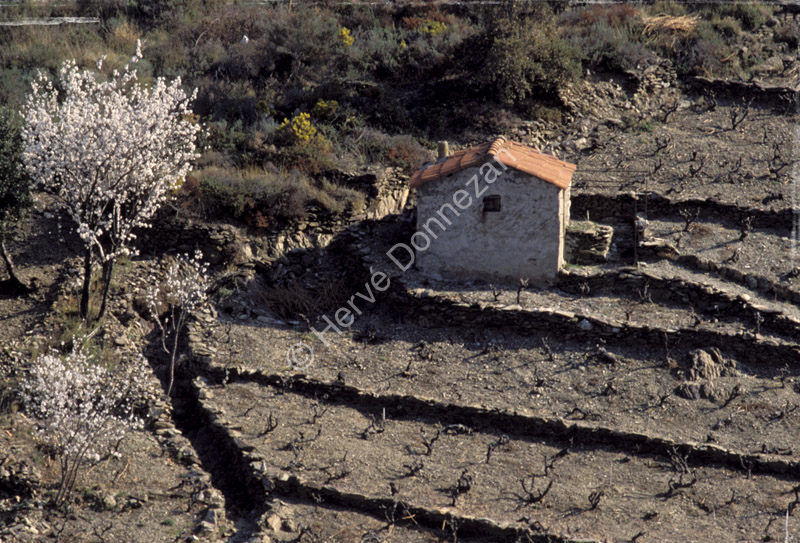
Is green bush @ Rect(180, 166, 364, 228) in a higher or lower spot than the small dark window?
lower

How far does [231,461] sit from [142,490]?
1490 millimetres

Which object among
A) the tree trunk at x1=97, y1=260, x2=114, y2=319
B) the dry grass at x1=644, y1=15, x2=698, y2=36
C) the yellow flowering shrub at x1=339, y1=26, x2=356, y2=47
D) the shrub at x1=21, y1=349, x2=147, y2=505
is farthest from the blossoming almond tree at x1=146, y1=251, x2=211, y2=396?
the dry grass at x1=644, y1=15, x2=698, y2=36

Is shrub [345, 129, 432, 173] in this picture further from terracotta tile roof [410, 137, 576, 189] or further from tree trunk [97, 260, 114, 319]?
tree trunk [97, 260, 114, 319]

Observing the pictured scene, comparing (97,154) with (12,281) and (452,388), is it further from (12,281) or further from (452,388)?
(452,388)

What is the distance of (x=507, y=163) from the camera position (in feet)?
54.7

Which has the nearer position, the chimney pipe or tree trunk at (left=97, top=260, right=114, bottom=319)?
tree trunk at (left=97, top=260, right=114, bottom=319)

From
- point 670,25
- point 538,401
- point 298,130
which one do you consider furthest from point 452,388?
point 670,25

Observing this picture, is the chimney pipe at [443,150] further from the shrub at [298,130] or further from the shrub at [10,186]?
the shrub at [10,186]

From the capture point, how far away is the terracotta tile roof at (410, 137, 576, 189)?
1672cm

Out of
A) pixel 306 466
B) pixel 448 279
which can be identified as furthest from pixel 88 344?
pixel 448 279

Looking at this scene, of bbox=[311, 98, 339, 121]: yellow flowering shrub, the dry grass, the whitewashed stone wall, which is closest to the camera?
the whitewashed stone wall

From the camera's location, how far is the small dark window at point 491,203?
1697 centimetres

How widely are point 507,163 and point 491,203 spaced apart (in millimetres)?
846

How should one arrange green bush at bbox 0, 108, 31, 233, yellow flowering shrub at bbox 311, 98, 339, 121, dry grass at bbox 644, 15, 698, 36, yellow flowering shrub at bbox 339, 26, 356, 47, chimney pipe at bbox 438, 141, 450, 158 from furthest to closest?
dry grass at bbox 644, 15, 698, 36
yellow flowering shrub at bbox 339, 26, 356, 47
yellow flowering shrub at bbox 311, 98, 339, 121
chimney pipe at bbox 438, 141, 450, 158
green bush at bbox 0, 108, 31, 233
